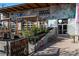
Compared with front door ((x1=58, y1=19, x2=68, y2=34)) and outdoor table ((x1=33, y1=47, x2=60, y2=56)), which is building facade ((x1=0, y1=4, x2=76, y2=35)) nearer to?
front door ((x1=58, y1=19, x2=68, y2=34))

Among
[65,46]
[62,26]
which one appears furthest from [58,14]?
[65,46]

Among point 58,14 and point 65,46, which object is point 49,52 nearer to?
point 65,46

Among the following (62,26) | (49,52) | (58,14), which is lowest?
(49,52)

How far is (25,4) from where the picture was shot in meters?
2.45

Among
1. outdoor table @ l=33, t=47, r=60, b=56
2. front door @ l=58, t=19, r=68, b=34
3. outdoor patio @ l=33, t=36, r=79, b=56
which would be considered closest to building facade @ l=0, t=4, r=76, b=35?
front door @ l=58, t=19, r=68, b=34

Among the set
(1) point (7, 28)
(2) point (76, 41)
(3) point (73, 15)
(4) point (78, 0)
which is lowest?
(2) point (76, 41)

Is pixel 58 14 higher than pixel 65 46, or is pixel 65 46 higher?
pixel 58 14

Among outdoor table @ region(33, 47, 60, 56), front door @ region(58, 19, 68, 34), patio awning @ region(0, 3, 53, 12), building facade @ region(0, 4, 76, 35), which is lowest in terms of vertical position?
outdoor table @ region(33, 47, 60, 56)

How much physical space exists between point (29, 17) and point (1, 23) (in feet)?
1.16

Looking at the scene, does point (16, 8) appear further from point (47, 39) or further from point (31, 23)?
point (47, 39)

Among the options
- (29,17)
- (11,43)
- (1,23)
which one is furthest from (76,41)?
(1,23)

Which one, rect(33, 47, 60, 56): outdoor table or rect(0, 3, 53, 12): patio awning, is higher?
rect(0, 3, 53, 12): patio awning

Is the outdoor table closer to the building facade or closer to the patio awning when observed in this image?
the building facade

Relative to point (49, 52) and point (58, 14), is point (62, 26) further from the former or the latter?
point (49, 52)
